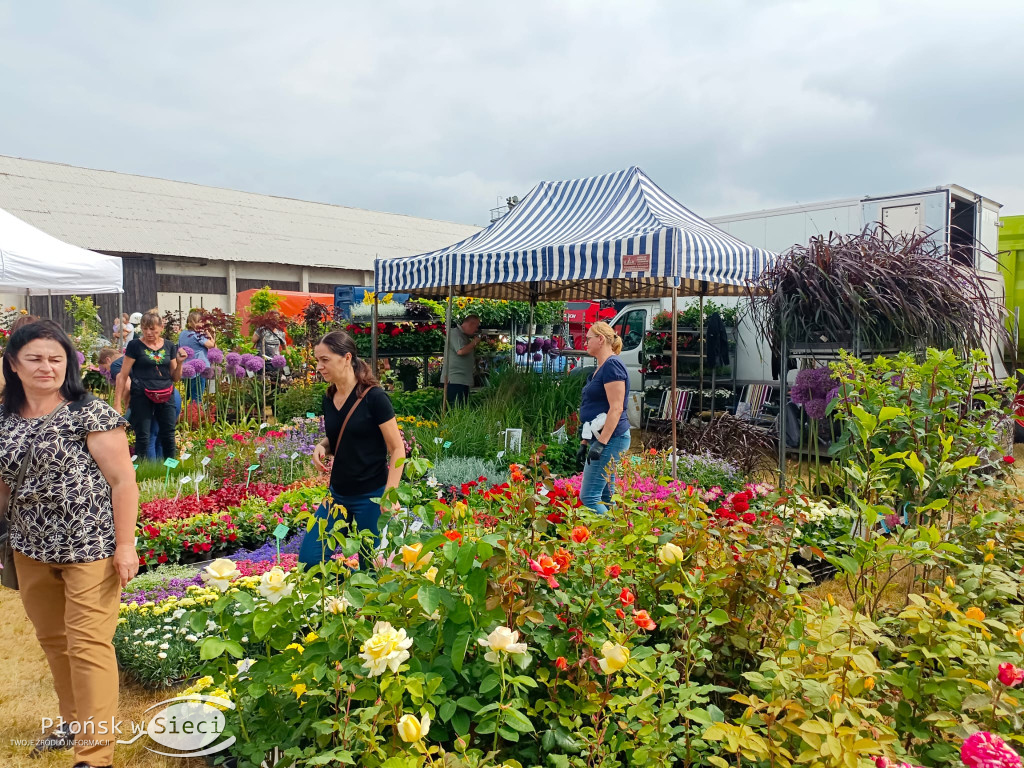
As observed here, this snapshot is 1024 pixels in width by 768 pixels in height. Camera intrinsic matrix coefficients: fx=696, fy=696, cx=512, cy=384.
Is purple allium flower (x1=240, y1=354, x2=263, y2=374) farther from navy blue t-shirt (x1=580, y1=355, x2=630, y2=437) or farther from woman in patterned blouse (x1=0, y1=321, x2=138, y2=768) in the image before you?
woman in patterned blouse (x1=0, y1=321, x2=138, y2=768)

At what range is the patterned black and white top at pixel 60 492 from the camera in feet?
8.15

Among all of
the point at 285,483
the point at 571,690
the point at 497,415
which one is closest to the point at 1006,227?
the point at 497,415

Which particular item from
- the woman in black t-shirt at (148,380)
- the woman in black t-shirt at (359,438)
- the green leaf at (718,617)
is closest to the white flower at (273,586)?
the green leaf at (718,617)

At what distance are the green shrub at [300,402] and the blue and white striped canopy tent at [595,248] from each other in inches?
74.0

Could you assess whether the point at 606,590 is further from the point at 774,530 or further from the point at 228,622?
the point at 228,622

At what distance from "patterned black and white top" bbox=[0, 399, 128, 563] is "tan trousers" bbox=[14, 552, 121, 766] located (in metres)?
0.07

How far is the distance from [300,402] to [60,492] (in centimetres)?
716

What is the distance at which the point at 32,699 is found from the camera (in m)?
3.15

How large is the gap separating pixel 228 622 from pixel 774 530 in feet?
4.88

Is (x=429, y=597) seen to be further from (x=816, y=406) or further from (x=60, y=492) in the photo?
(x=816, y=406)

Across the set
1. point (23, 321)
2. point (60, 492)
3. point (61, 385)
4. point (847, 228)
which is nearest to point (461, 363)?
point (847, 228)

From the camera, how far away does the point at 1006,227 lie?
10102mm

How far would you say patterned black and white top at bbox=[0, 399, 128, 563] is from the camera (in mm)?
2484

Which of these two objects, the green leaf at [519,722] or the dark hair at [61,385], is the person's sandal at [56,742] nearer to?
the dark hair at [61,385]
